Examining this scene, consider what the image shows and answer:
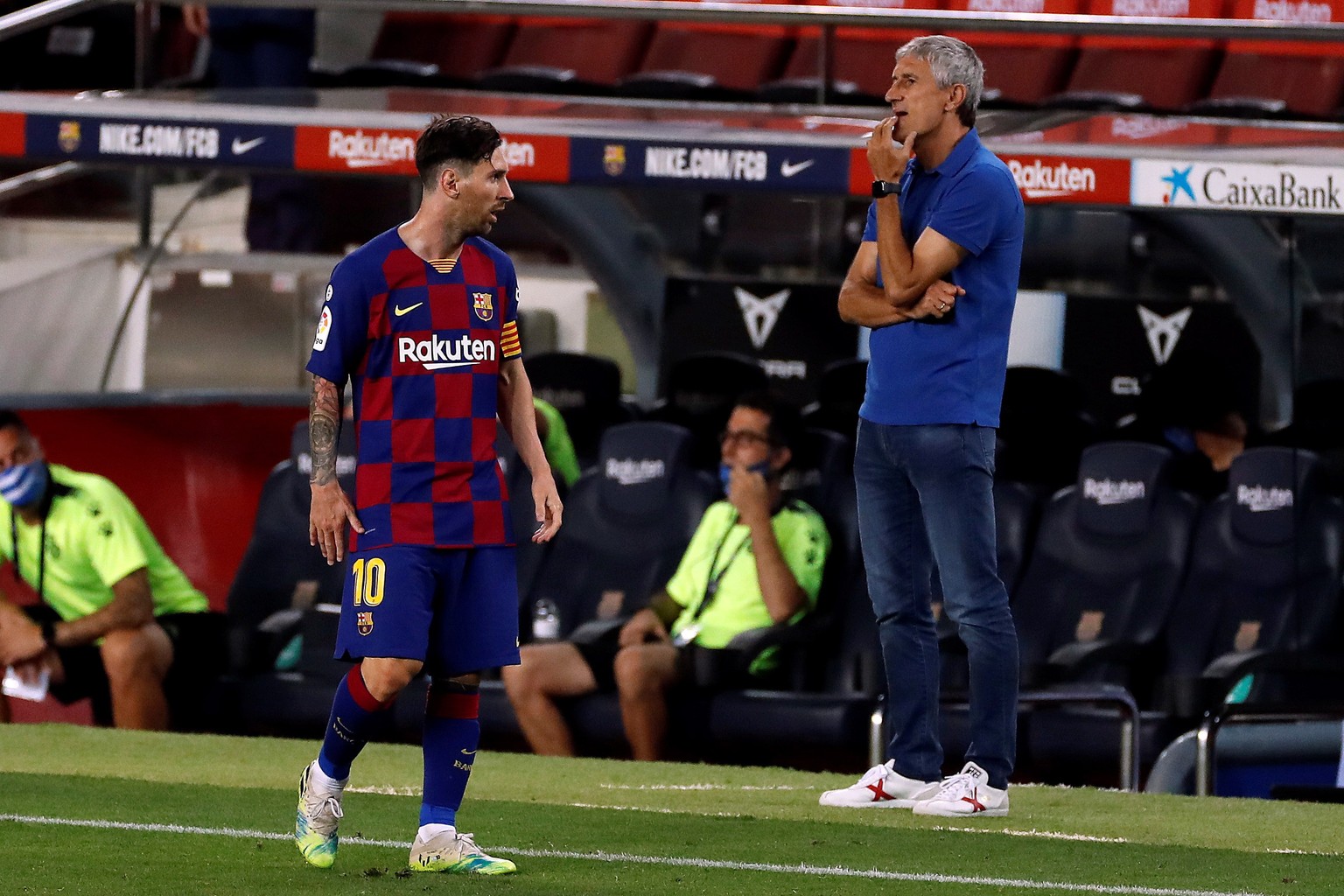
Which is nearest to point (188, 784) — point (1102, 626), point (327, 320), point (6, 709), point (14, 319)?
point (327, 320)

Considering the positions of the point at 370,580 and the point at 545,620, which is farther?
the point at 545,620

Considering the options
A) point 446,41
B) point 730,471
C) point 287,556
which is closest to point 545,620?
point 730,471

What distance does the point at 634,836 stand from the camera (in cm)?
580

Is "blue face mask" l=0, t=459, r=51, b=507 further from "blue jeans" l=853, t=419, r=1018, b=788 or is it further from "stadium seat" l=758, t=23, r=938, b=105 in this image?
"blue jeans" l=853, t=419, r=1018, b=788

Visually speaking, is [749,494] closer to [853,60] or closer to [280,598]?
[280,598]

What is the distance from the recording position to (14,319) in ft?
40.5

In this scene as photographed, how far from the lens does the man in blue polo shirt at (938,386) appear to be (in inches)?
228

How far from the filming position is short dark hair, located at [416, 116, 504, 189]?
5.12 meters

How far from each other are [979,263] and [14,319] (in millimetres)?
7577

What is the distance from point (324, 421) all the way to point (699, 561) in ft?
14.8

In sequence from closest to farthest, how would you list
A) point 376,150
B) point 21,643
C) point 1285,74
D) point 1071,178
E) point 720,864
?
point 720,864, point 1071,178, point 376,150, point 21,643, point 1285,74

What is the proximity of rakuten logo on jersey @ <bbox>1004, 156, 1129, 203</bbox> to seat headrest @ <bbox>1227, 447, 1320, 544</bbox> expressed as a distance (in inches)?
47.4

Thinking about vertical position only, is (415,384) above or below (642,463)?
above

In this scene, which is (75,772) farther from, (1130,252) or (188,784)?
(1130,252)
